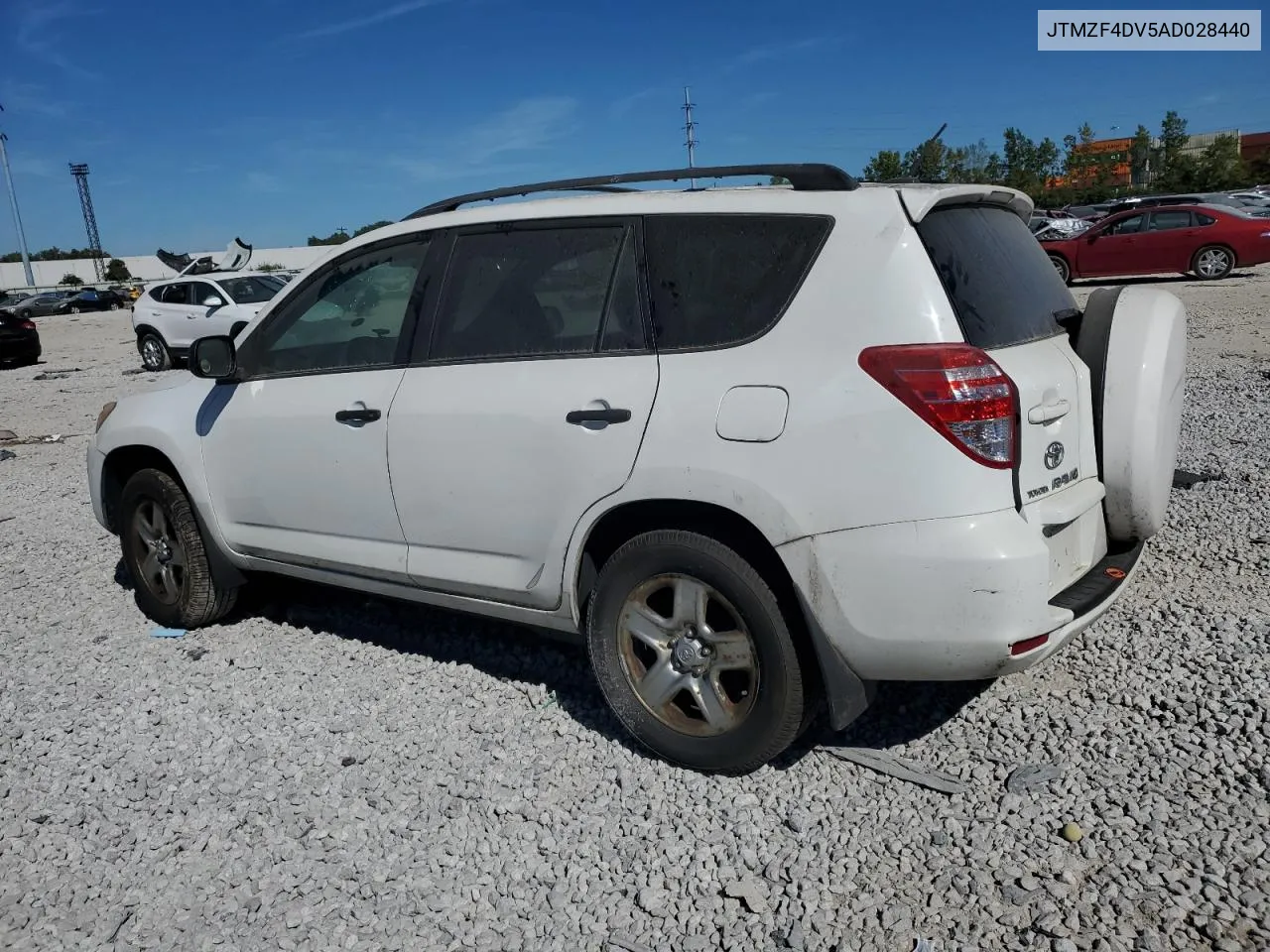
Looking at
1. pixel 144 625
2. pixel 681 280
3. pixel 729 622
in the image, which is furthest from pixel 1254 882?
pixel 144 625

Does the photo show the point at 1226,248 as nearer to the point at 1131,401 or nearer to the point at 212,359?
the point at 1131,401

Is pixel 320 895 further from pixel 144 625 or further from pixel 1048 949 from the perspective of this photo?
pixel 144 625

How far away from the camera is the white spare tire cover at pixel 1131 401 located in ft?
10.7

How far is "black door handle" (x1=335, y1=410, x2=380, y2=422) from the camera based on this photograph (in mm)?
3861

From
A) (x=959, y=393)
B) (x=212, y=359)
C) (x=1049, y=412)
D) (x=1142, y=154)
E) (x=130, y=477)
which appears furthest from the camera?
(x=1142, y=154)

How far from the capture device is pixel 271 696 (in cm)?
417

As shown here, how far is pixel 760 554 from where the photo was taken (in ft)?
10.2

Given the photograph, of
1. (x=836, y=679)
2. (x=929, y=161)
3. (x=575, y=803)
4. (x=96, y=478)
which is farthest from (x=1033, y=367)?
(x=929, y=161)

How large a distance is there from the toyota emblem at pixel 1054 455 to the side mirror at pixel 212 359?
326 cm

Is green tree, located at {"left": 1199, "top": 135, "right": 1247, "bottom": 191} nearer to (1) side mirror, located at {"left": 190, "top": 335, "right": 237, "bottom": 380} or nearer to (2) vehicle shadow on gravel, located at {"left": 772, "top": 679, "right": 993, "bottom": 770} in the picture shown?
(2) vehicle shadow on gravel, located at {"left": 772, "top": 679, "right": 993, "bottom": 770}

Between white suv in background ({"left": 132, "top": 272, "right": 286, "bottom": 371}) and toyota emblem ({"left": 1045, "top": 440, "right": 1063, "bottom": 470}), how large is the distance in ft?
55.0

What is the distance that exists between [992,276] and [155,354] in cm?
1891

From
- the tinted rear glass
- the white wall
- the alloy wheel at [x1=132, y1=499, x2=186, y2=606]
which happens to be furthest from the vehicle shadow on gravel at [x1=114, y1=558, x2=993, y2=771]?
the white wall

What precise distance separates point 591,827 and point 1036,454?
172cm
